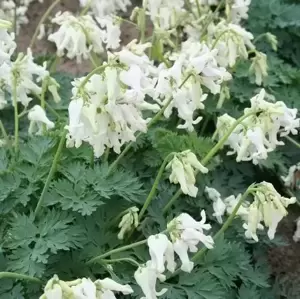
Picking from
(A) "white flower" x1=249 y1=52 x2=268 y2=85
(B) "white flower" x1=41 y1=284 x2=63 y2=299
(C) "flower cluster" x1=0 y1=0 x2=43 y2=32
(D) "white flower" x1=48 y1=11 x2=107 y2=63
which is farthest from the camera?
(C) "flower cluster" x1=0 y1=0 x2=43 y2=32

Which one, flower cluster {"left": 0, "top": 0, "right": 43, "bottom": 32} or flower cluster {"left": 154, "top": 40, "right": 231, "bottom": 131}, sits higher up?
flower cluster {"left": 154, "top": 40, "right": 231, "bottom": 131}

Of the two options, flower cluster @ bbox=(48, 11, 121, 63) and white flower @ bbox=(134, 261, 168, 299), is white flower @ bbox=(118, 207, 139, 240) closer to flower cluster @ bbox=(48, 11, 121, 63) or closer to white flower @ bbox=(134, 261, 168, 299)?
white flower @ bbox=(134, 261, 168, 299)

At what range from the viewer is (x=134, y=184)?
1720mm

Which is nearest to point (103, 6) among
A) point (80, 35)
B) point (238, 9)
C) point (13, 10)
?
point (80, 35)

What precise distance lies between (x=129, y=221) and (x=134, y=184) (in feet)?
0.37

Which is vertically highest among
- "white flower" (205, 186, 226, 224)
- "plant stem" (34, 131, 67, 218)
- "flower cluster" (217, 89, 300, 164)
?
"flower cluster" (217, 89, 300, 164)

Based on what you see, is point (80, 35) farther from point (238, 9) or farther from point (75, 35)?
point (238, 9)

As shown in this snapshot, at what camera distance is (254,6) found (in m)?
2.74

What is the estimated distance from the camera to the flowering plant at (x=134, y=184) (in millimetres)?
1407

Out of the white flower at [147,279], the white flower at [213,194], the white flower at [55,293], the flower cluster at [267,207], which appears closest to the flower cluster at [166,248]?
the white flower at [147,279]

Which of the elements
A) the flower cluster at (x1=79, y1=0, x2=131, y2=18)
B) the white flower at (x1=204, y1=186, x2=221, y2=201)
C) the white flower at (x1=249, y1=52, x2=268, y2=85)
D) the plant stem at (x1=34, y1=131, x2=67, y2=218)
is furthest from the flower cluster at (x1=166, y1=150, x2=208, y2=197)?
the flower cluster at (x1=79, y1=0, x2=131, y2=18)

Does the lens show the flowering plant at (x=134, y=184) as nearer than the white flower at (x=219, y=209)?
Yes

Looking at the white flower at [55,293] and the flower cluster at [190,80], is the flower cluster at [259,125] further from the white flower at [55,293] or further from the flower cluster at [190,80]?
the white flower at [55,293]

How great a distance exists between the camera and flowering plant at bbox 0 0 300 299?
1407mm
